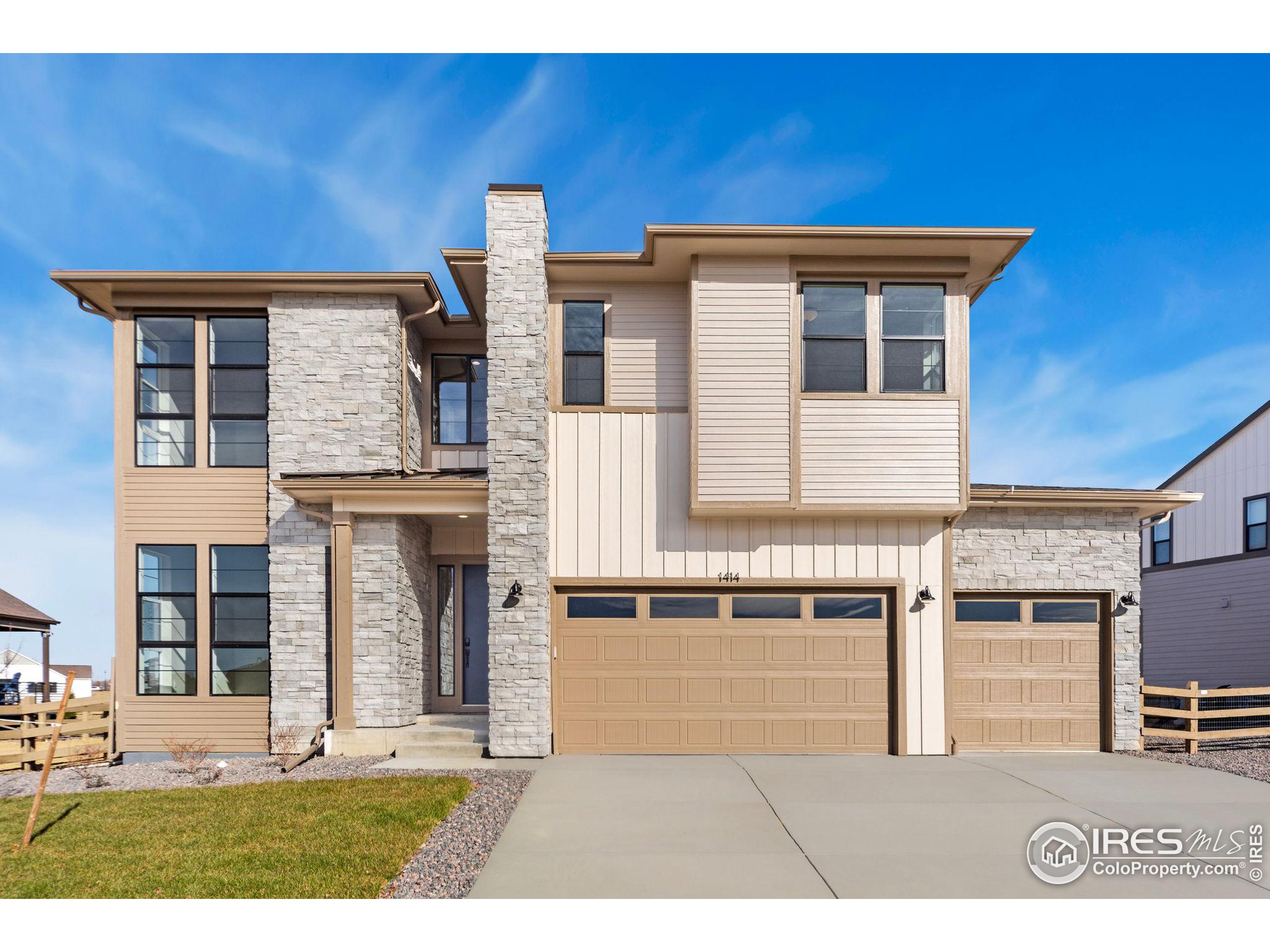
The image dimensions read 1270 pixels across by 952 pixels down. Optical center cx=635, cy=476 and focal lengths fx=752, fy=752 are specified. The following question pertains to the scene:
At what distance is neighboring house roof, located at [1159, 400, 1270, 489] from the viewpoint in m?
16.1

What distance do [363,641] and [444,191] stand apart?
1005 cm

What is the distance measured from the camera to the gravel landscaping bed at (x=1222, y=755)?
892 cm

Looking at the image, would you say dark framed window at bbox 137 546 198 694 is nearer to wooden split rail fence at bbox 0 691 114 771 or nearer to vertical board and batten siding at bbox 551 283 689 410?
wooden split rail fence at bbox 0 691 114 771

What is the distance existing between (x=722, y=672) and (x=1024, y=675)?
407 cm

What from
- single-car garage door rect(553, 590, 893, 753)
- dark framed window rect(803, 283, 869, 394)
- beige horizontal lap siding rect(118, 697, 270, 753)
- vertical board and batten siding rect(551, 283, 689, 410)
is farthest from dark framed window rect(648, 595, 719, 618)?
beige horizontal lap siding rect(118, 697, 270, 753)

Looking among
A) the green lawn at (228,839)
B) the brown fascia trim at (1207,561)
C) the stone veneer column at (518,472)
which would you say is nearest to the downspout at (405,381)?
the stone veneer column at (518,472)

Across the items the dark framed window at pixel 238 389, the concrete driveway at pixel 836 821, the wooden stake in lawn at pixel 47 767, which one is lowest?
the concrete driveway at pixel 836 821

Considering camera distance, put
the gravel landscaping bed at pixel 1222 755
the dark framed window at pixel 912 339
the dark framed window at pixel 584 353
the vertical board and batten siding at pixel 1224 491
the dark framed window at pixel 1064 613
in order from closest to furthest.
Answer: the gravel landscaping bed at pixel 1222 755, the dark framed window at pixel 912 339, the dark framed window at pixel 584 353, the dark framed window at pixel 1064 613, the vertical board and batten siding at pixel 1224 491

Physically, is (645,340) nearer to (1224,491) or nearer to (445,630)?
(445,630)

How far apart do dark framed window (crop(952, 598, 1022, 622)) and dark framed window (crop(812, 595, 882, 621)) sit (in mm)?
1175

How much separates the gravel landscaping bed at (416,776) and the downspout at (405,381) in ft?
13.5

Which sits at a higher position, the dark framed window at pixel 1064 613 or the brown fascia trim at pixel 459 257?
the brown fascia trim at pixel 459 257

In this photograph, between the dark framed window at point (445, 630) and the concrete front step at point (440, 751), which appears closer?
the concrete front step at point (440, 751)

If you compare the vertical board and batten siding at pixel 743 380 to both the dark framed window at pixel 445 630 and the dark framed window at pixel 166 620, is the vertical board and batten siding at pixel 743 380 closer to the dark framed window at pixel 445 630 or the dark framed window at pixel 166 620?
the dark framed window at pixel 445 630
